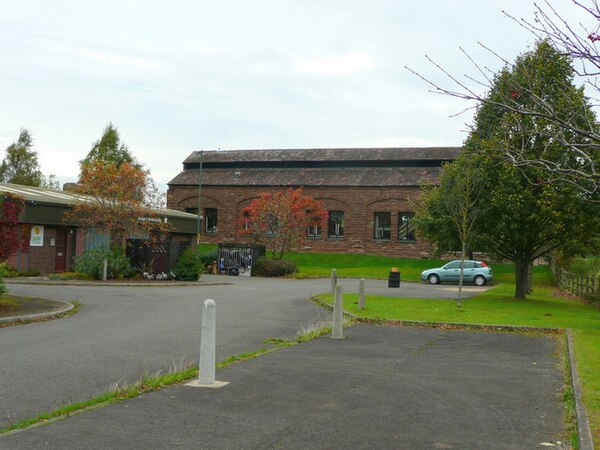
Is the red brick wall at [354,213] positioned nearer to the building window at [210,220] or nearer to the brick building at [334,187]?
the brick building at [334,187]

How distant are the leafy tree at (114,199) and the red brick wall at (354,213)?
73.0ft

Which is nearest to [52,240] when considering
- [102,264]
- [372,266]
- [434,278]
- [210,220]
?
[102,264]

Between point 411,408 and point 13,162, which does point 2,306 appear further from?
point 13,162

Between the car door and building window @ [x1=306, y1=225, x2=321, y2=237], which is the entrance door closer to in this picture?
the car door

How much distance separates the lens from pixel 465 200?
21297 mm

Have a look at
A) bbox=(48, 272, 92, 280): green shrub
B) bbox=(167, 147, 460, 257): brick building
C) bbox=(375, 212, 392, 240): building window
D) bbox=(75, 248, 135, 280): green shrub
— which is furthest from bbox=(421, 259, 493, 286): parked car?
bbox=(48, 272, 92, 280): green shrub

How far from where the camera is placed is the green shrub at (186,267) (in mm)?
30047

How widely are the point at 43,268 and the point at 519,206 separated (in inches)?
829

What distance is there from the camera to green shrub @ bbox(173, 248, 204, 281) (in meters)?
30.0

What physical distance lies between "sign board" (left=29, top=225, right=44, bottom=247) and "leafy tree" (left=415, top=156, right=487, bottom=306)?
55.9ft

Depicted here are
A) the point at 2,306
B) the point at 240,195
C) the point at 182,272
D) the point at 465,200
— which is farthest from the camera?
the point at 240,195

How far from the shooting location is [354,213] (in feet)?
169

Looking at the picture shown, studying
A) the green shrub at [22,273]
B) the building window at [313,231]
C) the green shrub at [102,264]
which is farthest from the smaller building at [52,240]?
the building window at [313,231]

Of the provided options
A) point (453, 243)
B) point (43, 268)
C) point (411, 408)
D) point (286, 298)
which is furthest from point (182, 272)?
point (411, 408)
